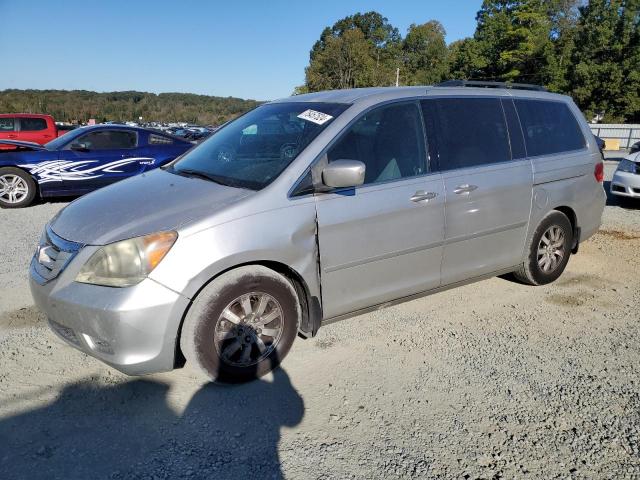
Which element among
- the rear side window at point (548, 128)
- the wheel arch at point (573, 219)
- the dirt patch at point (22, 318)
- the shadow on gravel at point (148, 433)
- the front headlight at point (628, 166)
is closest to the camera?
the shadow on gravel at point (148, 433)

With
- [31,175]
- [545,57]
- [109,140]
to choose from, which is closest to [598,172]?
[109,140]

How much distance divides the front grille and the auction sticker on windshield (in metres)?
1.69

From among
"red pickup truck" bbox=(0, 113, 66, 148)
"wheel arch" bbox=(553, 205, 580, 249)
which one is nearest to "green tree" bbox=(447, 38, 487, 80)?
"red pickup truck" bbox=(0, 113, 66, 148)

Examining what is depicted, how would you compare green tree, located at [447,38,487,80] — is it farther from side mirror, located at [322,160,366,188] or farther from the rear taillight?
side mirror, located at [322,160,366,188]

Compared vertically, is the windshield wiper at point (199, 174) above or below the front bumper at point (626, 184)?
above

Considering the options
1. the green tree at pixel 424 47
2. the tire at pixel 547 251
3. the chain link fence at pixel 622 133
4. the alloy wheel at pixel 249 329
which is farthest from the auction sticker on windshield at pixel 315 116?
the green tree at pixel 424 47

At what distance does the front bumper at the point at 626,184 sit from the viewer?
26.6 ft

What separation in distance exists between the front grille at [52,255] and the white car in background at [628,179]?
8.54m

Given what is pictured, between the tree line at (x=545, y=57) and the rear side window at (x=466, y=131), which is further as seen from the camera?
the tree line at (x=545, y=57)

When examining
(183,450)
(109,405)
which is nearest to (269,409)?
(183,450)

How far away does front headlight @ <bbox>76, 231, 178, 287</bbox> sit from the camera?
2605 mm

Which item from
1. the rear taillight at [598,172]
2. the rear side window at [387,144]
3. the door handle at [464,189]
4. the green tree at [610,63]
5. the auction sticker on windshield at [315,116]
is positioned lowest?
the door handle at [464,189]

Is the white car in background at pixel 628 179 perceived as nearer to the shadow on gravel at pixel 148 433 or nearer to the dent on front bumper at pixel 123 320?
the shadow on gravel at pixel 148 433

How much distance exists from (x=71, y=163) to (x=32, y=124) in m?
8.46
